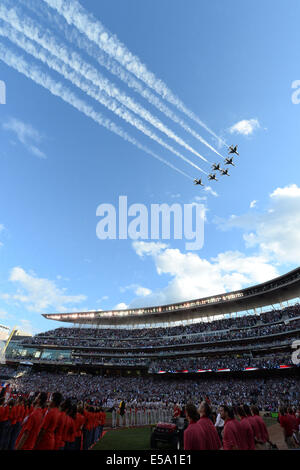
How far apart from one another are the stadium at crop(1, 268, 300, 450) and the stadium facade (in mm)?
225

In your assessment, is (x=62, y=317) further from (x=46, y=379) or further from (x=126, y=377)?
(x=126, y=377)

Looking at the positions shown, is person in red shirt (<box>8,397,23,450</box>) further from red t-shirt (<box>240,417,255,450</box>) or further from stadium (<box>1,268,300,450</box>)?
stadium (<box>1,268,300,450</box>)

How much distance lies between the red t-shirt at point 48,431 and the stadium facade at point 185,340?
42362 mm

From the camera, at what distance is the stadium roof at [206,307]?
2090 inches

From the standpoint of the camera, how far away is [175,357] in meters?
57.3

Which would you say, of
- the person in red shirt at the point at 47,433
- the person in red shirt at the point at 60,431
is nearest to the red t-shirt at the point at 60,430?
the person in red shirt at the point at 60,431

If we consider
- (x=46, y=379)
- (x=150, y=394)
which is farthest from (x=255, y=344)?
(x=46, y=379)

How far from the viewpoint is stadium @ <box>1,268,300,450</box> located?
37.7 m

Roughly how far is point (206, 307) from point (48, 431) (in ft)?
206

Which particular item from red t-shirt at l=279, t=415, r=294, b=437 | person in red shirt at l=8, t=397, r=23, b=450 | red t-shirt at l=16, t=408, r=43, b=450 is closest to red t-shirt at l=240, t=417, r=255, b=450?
red t-shirt at l=16, t=408, r=43, b=450

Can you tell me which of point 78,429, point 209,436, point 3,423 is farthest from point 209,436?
point 3,423

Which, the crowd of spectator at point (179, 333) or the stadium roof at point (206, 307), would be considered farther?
the stadium roof at point (206, 307)

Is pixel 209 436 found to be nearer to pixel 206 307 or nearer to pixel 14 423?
pixel 14 423

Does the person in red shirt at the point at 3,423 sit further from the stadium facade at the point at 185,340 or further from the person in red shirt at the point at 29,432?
the stadium facade at the point at 185,340
